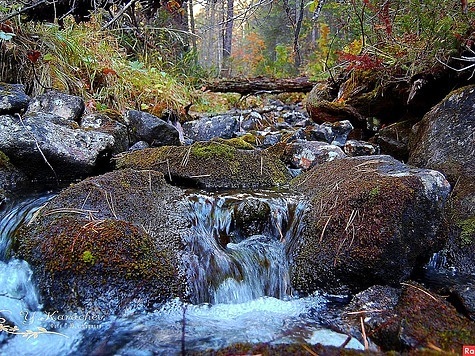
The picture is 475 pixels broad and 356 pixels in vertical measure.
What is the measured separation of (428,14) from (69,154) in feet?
10.6

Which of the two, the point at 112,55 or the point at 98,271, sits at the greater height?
the point at 112,55

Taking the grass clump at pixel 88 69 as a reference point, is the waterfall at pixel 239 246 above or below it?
below

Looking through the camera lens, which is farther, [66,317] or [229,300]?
[229,300]

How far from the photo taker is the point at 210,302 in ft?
6.75

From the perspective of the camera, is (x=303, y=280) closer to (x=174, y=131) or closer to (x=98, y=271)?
(x=98, y=271)

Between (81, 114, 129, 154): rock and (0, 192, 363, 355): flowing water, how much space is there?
1.05m

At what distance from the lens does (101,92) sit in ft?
17.9

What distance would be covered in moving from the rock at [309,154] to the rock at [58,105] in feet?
7.54

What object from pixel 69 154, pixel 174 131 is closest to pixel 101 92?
pixel 174 131

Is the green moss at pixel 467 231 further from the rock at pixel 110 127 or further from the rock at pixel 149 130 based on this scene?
the rock at pixel 149 130

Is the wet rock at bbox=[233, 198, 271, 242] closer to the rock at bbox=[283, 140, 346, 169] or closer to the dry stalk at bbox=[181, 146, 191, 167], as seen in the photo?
the dry stalk at bbox=[181, 146, 191, 167]

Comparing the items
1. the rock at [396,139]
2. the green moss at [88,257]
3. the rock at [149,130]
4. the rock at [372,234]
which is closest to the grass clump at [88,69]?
the rock at [149,130]

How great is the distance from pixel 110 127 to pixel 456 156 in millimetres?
3202

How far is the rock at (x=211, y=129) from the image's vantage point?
501 cm
